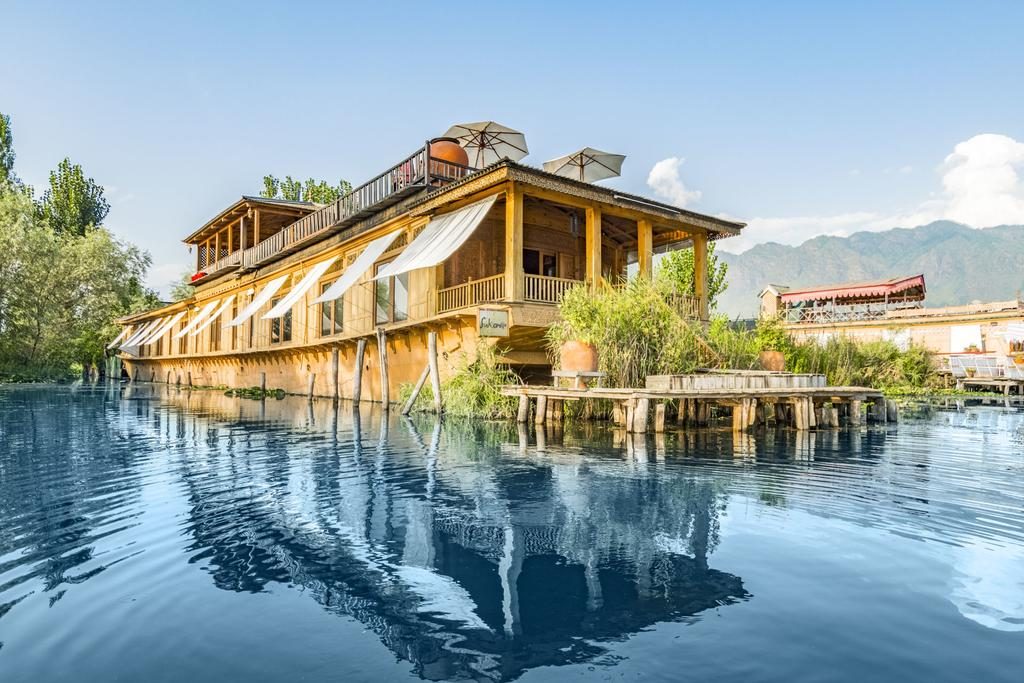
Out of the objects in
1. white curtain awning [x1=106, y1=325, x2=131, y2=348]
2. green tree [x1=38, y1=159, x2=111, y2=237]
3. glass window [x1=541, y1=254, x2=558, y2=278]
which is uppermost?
green tree [x1=38, y1=159, x2=111, y2=237]

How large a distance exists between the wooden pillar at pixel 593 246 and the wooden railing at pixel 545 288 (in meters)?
0.53

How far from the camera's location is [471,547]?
17.0 ft

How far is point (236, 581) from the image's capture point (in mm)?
4434

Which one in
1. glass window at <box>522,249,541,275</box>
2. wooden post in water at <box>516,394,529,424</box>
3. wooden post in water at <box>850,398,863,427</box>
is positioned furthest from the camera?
glass window at <box>522,249,541,275</box>

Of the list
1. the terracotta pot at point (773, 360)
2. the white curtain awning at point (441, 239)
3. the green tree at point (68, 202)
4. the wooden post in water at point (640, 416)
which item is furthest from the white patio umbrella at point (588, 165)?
the green tree at point (68, 202)

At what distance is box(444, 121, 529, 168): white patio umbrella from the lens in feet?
64.1

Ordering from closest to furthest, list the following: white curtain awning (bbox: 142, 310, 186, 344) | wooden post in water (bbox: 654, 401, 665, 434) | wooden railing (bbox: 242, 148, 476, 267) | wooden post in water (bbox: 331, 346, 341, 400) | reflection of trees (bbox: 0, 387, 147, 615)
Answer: reflection of trees (bbox: 0, 387, 147, 615) < wooden post in water (bbox: 654, 401, 665, 434) < wooden railing (bbox: 242, 148, 476, 267) < wooden post in water (bbox: 331, 346, 341, 400) < white curtain awning (bbox: 142, 310, 186, 344)

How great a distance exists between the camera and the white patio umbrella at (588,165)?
2052 centimetres

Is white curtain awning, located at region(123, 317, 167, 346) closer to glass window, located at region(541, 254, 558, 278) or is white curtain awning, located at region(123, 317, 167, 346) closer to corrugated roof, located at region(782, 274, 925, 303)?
glass window, located at region(541, 254, 558, 278)

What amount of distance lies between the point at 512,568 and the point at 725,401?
9669 millimetres

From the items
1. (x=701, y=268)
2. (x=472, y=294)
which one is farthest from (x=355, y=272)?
(x=701, y=268)

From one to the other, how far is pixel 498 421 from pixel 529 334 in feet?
7.78

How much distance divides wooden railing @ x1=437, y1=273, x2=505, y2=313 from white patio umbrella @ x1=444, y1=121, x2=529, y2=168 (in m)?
4.65

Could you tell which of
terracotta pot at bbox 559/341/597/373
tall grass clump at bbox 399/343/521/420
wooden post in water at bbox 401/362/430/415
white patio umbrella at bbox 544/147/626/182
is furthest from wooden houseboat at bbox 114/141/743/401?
terracotta pot at bbox 559/341/597/373
